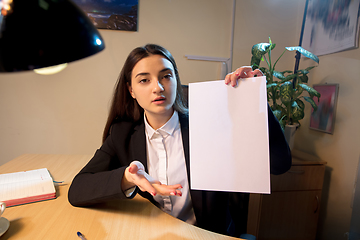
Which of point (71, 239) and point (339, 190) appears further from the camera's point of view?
point (339, 190)

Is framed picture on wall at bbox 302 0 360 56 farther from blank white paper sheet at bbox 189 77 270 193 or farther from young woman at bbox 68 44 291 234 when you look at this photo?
blank white paper sheet at bbox 189 77 270 193

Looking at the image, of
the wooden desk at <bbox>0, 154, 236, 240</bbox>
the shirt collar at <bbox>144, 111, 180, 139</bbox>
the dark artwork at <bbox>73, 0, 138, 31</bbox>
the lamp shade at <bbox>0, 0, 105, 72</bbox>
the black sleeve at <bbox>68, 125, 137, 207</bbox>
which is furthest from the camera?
the dark artwork at <bbox>73, 0, 138, 31</bbox>

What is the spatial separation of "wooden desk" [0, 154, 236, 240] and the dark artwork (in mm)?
1727

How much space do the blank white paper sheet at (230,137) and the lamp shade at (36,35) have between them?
45 centimetres

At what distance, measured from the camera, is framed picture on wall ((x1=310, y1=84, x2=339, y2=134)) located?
1.73 m

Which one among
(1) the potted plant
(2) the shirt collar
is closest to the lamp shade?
(2) the shirt collar

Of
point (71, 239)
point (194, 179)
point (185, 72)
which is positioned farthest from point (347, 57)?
point (71, 239)

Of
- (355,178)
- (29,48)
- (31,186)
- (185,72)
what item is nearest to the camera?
(29,48)

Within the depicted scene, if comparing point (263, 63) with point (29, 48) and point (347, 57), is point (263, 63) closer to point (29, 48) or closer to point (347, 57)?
point (347, 57)

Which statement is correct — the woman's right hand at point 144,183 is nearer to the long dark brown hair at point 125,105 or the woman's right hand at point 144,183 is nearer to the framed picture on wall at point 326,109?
the long dark brown hair at point 125,105

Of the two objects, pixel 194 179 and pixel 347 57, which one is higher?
pixel 347 57

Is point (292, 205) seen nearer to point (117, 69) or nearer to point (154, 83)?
point (154, 83)

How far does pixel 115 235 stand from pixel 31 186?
49 centimetres

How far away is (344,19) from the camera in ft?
5.40
